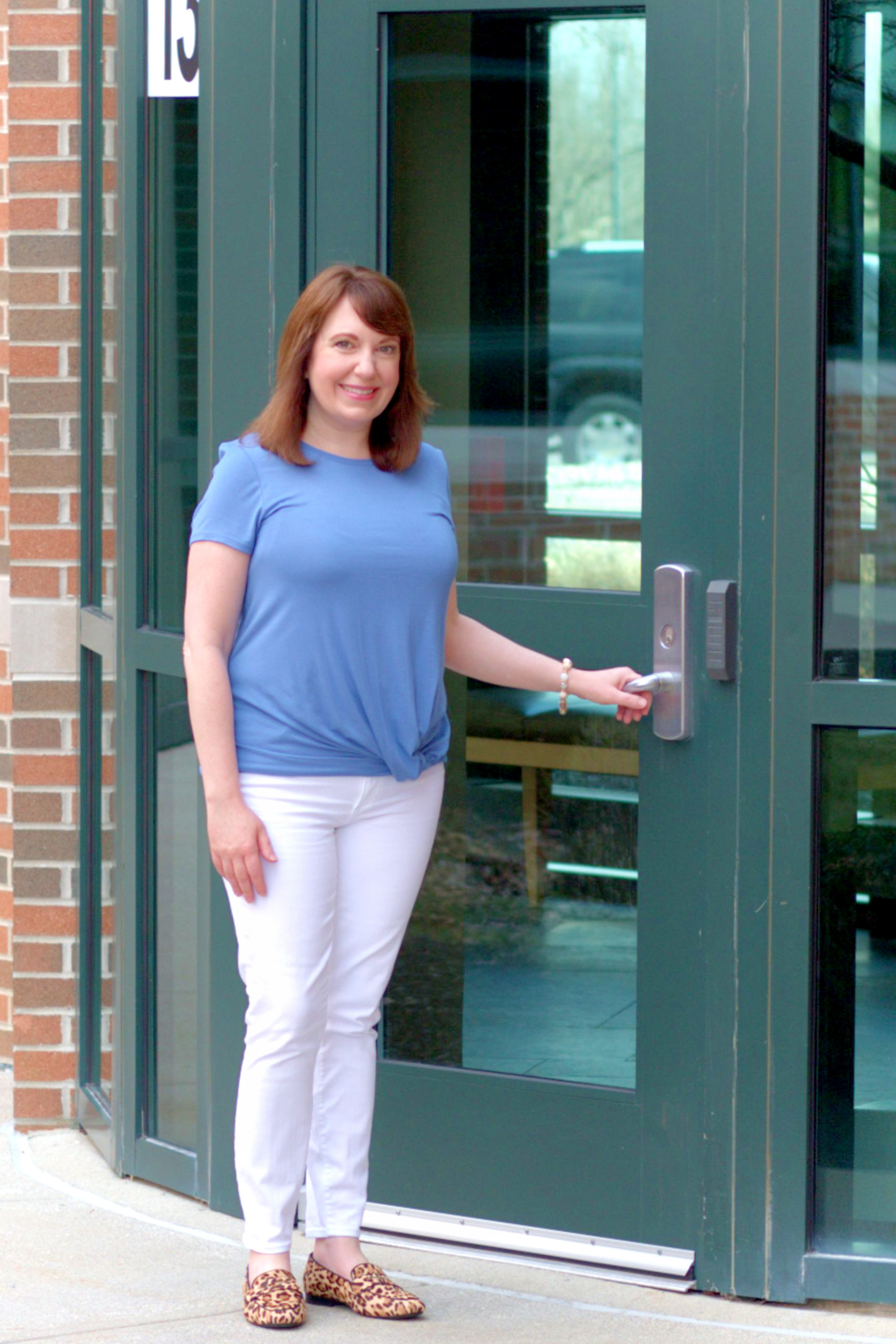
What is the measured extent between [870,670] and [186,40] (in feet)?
5.85

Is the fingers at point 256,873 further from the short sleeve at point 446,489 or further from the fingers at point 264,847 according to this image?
the short sleeve at point 446,489

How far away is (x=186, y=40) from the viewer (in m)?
3.51

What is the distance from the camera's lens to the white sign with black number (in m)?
3.49

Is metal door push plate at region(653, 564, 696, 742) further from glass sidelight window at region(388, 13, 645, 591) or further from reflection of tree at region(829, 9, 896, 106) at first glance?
reflection of tree at region(829, 9, 896, 106)

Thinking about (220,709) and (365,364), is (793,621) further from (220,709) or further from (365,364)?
(220,709)

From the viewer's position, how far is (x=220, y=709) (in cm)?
277

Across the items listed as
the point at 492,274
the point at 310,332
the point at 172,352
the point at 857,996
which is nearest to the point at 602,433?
the point at 172,352

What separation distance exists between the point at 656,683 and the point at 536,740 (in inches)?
14.5

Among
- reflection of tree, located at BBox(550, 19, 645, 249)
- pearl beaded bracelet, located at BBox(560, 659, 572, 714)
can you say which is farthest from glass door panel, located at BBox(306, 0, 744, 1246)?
reflection of tree, located at BBox(550, 19, 645, 249)

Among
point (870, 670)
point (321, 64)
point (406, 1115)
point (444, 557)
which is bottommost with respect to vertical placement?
point (406, 1115)

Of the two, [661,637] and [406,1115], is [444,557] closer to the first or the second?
[661,637]

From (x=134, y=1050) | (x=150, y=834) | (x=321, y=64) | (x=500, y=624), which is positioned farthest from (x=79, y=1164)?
(x=321, y=64)

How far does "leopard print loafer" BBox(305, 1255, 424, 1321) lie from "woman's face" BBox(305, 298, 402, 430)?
139cm

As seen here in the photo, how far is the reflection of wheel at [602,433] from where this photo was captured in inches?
313
